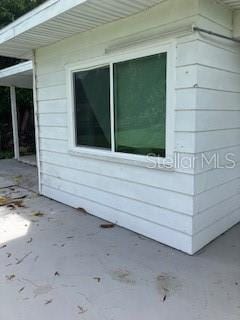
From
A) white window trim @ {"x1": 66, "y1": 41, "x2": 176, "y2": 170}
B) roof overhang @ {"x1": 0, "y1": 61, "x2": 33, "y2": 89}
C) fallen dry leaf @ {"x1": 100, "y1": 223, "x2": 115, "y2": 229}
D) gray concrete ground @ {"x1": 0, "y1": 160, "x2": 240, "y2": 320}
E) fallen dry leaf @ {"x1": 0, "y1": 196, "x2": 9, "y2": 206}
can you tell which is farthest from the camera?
roof overhang @ {"x1": 0, "y1": 61, "x2": 33, "y2": 89}

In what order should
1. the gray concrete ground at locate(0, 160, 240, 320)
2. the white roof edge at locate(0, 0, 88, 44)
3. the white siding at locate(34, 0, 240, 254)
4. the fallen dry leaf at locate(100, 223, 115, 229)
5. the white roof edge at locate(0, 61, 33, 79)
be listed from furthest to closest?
the white roof edge at locate(0, 61, 33, 79) < the fallen dry leaf at locate(100, 223, 115, 229) < the white roof edge at locate(0, 0, 88, 44) < the white siding at locate(34, 0, 240, 254) < the gray concrete ground at locate(0, 160, 240, 320)

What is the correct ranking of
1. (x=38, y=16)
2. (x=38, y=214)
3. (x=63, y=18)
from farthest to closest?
(x=38, y=214), (x=38, y=16), (x=63, y=18)

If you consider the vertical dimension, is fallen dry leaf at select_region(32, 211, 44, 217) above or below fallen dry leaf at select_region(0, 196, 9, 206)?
below

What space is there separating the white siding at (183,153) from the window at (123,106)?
21 cm

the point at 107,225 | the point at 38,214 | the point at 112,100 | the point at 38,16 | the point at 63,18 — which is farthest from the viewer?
the point at 38,214

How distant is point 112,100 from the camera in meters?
3.65

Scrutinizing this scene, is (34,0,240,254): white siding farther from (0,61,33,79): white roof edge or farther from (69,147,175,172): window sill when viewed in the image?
(0,61,33,79): white roof edge

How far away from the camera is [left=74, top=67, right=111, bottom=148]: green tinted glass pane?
150 inches

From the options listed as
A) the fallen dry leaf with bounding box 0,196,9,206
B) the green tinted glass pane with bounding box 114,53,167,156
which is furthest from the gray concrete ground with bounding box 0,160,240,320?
the green tinted glass pane with bounding box 114,53,167,156

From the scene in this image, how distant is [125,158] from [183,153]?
83 centimetres

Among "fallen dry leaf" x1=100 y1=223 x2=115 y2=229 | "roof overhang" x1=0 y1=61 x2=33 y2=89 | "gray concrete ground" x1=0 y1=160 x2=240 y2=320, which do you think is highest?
"roof overhang" x1=0 y1=61 x2=33 y2=89

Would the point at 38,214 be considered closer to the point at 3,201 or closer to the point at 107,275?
the point at 3,201

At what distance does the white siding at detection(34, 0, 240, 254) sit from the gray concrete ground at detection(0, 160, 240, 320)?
224 mm

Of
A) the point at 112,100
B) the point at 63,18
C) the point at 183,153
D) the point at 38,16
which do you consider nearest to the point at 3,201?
the point at 112,100
